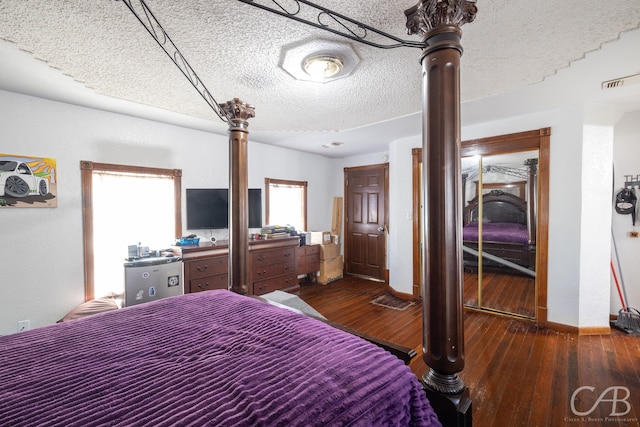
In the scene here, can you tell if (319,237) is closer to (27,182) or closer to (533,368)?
(533,368)

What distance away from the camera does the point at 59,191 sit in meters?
2.61

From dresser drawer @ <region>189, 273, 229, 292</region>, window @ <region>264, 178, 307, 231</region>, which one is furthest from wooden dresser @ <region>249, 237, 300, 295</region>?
window @ <region>264, 178, 307, 231</region>

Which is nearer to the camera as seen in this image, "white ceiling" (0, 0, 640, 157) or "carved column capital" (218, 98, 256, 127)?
"white ceiling" (0, 0, 640, 157)

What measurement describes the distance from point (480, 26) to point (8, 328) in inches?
173

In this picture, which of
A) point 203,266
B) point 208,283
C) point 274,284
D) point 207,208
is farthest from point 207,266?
point 274,284

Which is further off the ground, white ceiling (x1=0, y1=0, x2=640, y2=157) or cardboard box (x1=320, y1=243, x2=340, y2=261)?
white ceiling (x1=0, y1=0, x2=640, y2=157)

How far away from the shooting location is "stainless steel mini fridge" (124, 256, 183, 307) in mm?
2678

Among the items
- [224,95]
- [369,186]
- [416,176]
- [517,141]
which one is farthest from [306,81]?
[369,186]

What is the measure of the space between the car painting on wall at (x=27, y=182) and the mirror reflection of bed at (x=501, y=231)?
4.58m

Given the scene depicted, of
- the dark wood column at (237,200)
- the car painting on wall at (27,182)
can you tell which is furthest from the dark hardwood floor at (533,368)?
the car painting on wall at (27,182)

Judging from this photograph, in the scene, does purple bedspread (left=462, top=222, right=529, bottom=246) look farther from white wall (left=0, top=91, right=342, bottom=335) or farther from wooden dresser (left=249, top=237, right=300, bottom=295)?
white wall (left=0, top=91, right=342, bottom=335)

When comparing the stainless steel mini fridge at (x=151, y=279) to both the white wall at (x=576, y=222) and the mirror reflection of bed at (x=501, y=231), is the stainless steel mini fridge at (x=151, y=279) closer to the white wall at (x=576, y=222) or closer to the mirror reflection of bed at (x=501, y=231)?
the mirror reflection of bed at (x=501, y=231)

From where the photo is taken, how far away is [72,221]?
2688 mm

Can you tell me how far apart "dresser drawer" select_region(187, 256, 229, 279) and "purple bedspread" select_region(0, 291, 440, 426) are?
177 cm
